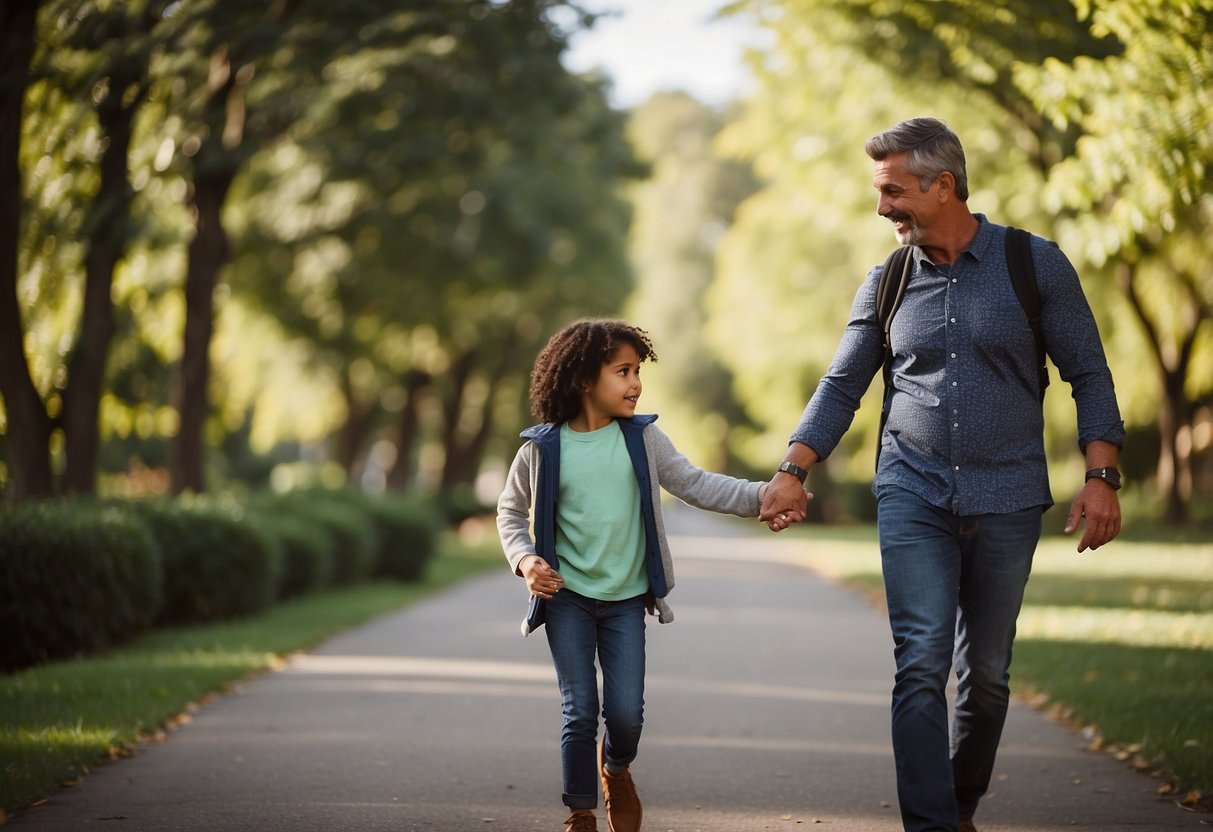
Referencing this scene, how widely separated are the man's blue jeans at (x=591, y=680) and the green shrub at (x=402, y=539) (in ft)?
50.6

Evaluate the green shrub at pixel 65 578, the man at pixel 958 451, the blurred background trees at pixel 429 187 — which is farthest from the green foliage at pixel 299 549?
the man at pixel 958 451

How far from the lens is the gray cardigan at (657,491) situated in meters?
4.87

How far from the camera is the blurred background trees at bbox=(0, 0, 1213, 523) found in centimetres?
1127

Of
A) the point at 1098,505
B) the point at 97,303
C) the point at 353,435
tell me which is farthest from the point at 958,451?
the point at 353,435

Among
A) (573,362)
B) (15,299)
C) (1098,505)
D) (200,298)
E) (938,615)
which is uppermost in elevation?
(200,298)

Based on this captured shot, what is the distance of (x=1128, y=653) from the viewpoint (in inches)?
421

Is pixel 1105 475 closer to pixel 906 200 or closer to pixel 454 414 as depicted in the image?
pixel 906 200

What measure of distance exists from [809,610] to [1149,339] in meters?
12.8

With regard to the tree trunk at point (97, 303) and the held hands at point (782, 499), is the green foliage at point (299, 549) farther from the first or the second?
the held hands at point (782, 499)

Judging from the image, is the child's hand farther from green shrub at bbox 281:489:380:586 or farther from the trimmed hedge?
green shrub at bbox 281:489:380:586

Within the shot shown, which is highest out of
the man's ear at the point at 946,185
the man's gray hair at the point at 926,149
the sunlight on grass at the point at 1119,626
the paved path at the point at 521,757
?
the man's gray hair at the point at 926,149

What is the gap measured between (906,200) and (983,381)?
0.60 m

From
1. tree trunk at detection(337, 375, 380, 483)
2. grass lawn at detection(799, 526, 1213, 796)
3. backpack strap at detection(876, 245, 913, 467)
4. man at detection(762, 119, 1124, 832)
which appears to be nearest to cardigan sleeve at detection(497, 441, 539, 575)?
man at detection(762, 119, 1124, 832)

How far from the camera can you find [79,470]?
47.0ft
